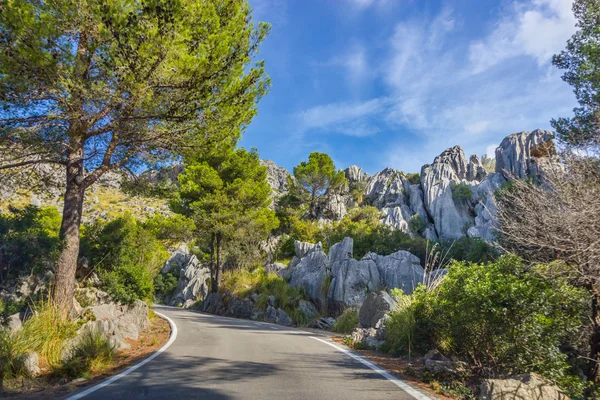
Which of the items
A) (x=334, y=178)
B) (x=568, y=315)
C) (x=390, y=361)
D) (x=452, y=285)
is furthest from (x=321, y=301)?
(x=334, y=178)

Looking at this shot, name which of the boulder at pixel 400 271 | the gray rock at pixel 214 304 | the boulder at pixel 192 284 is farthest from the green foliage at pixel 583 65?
the boulder at pixel 192 284

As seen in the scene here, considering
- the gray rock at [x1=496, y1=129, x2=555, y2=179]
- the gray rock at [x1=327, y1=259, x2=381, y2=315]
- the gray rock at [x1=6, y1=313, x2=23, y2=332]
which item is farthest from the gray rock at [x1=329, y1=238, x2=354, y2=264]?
the gray rock at [x1=496, y1=129, x2=555, y2=179]

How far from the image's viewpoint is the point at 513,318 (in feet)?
16.1

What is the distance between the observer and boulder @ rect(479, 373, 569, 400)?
4133mm

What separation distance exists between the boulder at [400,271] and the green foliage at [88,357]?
15430 millimetres

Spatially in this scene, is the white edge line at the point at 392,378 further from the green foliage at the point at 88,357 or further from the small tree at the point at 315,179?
the small tree at the point at 315,179

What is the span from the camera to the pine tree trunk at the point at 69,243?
25.8 feet

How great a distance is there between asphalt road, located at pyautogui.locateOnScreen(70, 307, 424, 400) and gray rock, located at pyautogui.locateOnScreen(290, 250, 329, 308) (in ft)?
34.3

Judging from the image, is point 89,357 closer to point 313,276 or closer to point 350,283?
point 350,283

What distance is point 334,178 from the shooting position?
46.0m

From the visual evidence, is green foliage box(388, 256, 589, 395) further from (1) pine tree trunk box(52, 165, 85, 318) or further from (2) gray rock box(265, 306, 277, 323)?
(2) gray rock box(265, 306, 277, 323)

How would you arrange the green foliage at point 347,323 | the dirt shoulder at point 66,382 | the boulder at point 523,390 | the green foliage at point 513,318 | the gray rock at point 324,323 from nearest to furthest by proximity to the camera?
the boulder at point 523,390
the dirt shoulder at point 66,382
the green foliage at point 513,318
the green foliage at point 347,323
the gray rock at point 324,323

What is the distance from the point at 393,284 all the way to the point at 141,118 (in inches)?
631

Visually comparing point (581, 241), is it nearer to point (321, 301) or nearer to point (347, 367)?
point (347, 367)
